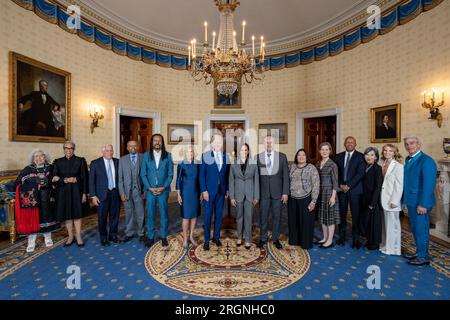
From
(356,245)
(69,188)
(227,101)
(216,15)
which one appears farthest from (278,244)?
(216,15)

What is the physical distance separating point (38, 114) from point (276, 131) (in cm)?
656

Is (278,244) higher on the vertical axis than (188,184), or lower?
lower

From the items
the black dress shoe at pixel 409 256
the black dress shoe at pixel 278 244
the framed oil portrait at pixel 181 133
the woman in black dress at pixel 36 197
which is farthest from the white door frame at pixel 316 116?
the woman in black dress at pixel 36 197

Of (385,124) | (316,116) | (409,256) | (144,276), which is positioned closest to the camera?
(144,276)

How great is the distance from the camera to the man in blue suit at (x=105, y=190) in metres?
3.98

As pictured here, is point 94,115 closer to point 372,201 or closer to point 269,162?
point 269,162

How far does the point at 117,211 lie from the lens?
13.8 ft

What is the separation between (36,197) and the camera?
3877mm

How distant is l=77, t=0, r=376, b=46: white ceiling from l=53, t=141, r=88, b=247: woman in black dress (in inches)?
172

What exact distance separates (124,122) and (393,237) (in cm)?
770

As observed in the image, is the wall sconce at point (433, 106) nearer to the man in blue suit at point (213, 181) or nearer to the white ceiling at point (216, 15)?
the white ceiling at point (216, 15)

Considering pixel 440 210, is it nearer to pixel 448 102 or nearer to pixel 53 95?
pixel 448 102

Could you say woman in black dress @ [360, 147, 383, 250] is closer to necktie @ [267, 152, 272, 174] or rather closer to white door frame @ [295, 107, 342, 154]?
necktie @ [267, 152, 272, 174]

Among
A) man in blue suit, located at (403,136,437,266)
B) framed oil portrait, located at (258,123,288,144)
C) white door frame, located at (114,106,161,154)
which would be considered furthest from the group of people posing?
framed oil portrait, located at (258,123,288,144)
